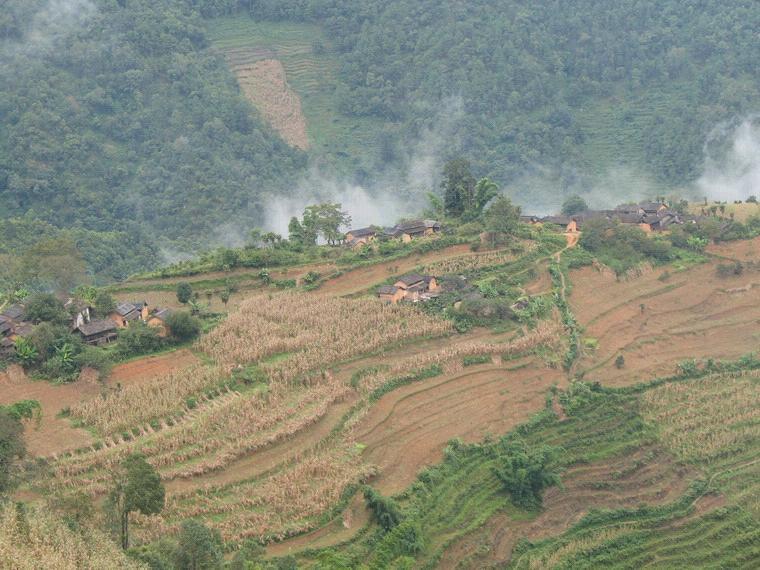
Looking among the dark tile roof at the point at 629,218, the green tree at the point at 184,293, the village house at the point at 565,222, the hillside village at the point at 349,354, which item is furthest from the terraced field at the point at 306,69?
the green tree at the point at 184,293

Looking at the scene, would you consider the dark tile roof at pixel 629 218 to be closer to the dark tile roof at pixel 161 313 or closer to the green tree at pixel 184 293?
the green tree at pixel 184 293

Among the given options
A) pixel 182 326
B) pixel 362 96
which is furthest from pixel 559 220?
pixel 362 96

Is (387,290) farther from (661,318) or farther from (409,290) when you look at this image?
(661,318)

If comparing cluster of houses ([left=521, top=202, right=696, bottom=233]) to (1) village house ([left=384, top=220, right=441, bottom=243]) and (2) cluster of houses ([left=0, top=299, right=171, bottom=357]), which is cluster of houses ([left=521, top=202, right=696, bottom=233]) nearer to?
(1) village house ([left=384, top=220, right=441, bottom=243])

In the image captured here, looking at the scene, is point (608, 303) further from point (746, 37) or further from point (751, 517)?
point (746, 37)

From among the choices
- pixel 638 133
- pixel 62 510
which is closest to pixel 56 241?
pixel 62 510

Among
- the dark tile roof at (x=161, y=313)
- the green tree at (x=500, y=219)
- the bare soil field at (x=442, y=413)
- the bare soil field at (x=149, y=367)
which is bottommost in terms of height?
the bare soil field at (x=442, y=413)
